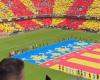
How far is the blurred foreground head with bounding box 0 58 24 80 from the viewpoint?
243 cm

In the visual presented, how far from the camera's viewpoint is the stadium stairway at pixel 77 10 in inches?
2788

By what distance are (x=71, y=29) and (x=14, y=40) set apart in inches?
702

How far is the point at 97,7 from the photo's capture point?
252ft

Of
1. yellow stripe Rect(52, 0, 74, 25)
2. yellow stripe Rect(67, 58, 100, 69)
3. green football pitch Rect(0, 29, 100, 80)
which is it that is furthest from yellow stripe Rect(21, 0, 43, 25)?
yellow stripe Rect(67, 58, 100, 69)

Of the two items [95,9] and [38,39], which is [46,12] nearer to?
[95,9]

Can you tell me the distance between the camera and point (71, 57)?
43844mm

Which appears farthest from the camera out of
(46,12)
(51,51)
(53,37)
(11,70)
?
(46,12)

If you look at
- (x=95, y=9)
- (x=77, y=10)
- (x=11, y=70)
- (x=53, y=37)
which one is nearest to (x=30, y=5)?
(x=77, y=10)

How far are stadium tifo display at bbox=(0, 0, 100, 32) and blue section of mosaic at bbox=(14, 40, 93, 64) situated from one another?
1420 centimetres

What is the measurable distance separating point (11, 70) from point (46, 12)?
75.8 m

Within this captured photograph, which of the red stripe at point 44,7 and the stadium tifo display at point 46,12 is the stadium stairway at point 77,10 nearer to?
the stadium tifo display at point 46,12

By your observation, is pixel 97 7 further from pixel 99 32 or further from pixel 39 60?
pixel 39 60

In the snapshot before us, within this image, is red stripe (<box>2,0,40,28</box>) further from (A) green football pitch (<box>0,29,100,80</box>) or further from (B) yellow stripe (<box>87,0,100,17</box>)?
(B) yellow stripe (<box>87,0,100,17</box>)

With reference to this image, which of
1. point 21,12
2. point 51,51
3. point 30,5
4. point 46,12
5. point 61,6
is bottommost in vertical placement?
point 51,51
